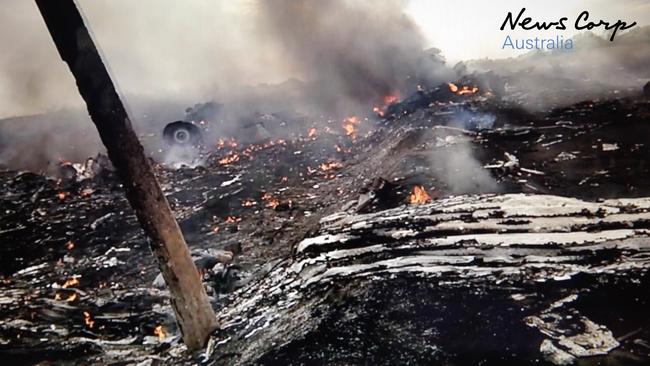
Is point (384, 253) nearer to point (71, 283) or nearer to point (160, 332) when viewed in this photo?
point (160, 332)

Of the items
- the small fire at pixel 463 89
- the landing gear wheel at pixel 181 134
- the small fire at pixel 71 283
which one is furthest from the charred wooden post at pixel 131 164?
the landing gear wheel at pixel 181 134

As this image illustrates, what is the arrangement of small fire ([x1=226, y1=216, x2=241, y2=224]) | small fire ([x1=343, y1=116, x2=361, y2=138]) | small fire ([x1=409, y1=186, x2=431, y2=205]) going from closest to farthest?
small fire ([x1=409, y1=186, x2=431, y2=205]) → small fire ([x1=226, y1=216, x2=241, y2=224]) → small fire ([x1=343, y1=116, x2=361, y2=138])

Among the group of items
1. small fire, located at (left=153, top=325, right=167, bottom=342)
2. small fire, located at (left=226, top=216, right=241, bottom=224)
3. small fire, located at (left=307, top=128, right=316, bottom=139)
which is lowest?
small fire, located at (left=153, top=325, right=167, bottom=342)

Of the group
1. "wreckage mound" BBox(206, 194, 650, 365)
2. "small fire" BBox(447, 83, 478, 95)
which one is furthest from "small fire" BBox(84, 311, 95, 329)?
"small fire" BBox(447, 83, 478, 95)

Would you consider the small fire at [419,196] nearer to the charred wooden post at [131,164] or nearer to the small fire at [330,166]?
the charred wooden post at [131,164]

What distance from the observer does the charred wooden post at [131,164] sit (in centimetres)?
284

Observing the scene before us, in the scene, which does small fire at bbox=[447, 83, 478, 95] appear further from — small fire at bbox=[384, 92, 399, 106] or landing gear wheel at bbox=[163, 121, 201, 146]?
landing gear wheel at bbox=[163, 121, 201, 146]

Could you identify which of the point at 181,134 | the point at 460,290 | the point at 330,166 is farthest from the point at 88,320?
the point at 181,134

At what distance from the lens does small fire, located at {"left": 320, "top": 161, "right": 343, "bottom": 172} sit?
12.2m

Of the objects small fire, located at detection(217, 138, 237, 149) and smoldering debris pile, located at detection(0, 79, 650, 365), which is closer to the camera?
smoldering debris pile, located at detection(0, 79, 650, 365)

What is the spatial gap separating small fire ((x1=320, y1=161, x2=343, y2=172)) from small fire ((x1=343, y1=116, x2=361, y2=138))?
13.7ft

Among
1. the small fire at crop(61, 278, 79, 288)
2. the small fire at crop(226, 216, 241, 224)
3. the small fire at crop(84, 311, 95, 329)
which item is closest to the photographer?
the small fire at crop(84, 311, 95, 329)

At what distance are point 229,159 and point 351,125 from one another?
6.52 m

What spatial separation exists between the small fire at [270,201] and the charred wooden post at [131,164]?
5.74 metres
